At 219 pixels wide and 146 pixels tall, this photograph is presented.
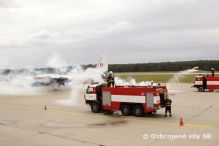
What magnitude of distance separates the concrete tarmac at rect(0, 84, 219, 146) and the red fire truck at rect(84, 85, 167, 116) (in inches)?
24.1

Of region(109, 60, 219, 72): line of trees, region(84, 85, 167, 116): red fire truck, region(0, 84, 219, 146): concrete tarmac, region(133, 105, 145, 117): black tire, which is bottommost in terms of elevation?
region(0, 84, 219, 146): concrete tarmac

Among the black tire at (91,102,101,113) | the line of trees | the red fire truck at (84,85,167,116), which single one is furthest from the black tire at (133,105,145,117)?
the line of trees

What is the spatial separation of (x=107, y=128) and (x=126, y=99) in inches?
169

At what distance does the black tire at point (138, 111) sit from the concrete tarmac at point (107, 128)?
429 mm

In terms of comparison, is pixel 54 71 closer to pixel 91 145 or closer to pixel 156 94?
pixel 156 94

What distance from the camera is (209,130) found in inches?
615

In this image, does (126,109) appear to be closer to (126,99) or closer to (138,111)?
(126,99)

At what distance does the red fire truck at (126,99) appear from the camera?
1986 centimetres

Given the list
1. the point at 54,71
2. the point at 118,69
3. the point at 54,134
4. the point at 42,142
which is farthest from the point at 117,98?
the point at 118,69

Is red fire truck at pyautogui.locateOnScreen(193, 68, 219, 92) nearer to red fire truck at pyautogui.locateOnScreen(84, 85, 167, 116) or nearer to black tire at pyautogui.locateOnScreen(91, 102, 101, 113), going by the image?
red fire truck at pyautogui.locateOnScreen(84, 85, 167, 116)

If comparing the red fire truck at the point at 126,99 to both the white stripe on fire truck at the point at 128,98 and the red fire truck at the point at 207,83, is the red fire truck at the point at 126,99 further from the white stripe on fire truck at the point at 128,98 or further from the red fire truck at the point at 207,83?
the red fire truck at the point at 207,83

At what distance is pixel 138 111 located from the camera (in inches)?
802

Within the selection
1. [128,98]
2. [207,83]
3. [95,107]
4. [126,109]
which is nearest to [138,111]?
[126,109]

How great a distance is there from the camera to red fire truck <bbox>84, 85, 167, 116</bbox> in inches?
782
